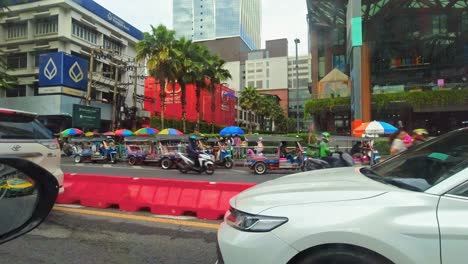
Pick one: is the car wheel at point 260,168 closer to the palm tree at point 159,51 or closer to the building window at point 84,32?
the palm tree at point 159,51

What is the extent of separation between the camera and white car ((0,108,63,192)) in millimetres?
5254

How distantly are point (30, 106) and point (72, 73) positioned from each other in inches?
186

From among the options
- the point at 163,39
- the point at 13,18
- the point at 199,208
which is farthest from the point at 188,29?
the point at 199,208

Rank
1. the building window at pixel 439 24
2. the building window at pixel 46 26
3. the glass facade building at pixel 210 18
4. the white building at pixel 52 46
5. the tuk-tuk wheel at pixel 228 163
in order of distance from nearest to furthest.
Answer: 1. the tuk-tuk wheel at pixel 228 163
2. the white building at pixel 52 46
3. the building window at pixel 46 26
4. the building window at pixel 439 24
5. the glass facade building at pixel 210 18

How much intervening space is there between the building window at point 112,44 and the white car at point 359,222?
45197mm

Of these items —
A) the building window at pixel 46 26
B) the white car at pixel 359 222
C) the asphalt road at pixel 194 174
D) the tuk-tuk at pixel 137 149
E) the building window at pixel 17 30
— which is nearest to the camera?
the white car at pixel 359 222

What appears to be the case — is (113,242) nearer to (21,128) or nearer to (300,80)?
(21,128)

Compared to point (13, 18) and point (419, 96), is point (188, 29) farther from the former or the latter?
point (419, 96)

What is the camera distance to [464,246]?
2346mm

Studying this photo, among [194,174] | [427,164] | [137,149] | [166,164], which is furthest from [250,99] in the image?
[427,164]

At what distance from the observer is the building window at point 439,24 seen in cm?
4238

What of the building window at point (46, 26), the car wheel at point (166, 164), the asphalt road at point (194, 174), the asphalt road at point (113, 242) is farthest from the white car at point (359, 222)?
the building window at point (46, 26)

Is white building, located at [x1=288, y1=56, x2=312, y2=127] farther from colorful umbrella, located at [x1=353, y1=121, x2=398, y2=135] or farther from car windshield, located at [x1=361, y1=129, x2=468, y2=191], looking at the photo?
car windshield, located at [x1=361, y1=129, x2=468, y2=191]

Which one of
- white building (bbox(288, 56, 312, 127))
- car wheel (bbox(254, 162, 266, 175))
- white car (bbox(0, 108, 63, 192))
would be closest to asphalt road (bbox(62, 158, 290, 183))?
car wheel (bbox(254, 162, 266, 175))
